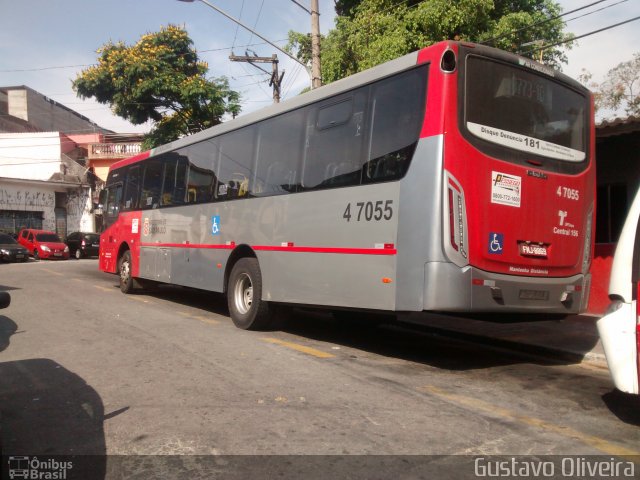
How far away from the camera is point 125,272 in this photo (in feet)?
44.3

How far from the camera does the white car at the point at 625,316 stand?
394cm

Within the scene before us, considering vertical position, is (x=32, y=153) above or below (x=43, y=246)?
above

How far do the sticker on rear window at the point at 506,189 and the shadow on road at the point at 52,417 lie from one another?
4.26 metres

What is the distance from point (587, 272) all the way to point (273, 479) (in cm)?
489

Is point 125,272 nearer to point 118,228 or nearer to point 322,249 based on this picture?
point 118,228

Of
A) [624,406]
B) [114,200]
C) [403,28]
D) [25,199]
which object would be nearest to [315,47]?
[403,28]

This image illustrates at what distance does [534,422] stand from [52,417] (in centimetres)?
382

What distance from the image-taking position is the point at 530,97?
243 inches

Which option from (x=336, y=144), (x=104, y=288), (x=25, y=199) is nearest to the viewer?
(x=336, y=144)

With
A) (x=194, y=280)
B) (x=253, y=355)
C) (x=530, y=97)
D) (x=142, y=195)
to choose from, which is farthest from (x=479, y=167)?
(x=142, y=195)

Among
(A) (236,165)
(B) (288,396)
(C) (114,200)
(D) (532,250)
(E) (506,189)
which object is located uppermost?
(A) (236,165)

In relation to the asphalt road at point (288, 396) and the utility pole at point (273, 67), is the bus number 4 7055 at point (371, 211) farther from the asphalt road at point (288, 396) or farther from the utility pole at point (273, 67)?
the utility pole at point (273, 67)

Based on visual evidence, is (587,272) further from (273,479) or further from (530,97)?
(273,479)

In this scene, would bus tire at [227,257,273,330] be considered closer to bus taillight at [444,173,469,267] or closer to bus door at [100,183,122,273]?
bus taillight at [444,173,469,267]
